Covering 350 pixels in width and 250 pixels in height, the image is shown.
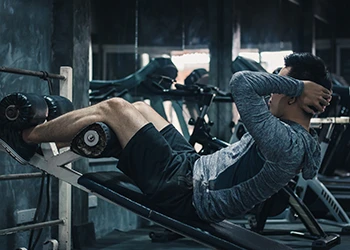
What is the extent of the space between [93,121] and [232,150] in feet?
2.09

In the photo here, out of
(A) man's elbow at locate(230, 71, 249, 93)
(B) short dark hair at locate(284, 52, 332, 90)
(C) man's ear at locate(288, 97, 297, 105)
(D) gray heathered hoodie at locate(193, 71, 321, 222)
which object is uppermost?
(B) short dark hair at locate(284, 52, 332, 90)

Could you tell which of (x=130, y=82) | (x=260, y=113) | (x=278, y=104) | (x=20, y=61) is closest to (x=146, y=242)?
(x=20, y=61)

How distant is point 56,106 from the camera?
302 centimetres

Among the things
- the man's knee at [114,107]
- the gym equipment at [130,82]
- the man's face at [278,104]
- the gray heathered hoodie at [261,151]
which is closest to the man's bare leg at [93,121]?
the man's knee at [114,107]

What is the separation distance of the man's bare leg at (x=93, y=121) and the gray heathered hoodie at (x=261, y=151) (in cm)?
36

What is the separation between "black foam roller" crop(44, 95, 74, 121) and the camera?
9.84 feet

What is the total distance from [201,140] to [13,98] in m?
2.32

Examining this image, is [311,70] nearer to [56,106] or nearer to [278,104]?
[278,104]

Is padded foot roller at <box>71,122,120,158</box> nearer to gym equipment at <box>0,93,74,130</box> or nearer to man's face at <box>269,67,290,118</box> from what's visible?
gym equipment at <box>0,93,74,130</box>

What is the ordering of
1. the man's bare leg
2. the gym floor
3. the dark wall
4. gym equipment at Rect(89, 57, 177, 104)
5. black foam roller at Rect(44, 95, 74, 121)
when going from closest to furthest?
1. the man's bare leg
2. black foam roller at Rect(44, 95, 74, 121)
3. the dark wall
4. the gym floor
5. gym equipment at Rect(89, 57, 177, 104)

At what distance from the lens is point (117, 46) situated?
19.9ft

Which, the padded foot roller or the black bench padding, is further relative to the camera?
the padded foot roller

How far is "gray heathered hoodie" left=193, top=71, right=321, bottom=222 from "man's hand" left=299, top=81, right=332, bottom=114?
0.15 ft

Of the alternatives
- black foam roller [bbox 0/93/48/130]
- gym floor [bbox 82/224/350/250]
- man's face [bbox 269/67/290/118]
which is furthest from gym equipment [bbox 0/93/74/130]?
gym floor [bbox 82/224/350/250]
